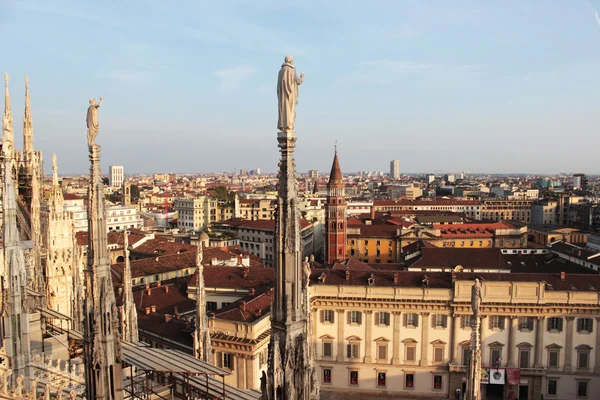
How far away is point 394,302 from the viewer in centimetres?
3030

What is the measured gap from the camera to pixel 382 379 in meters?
30.7

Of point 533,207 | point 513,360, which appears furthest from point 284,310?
point 533,207

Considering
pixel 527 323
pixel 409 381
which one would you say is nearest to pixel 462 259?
pixel 527 323

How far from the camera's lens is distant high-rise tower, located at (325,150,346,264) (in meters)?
56.7

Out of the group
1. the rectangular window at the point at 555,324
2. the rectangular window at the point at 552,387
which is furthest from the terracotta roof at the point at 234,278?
the rectangular window at the point at 552,387

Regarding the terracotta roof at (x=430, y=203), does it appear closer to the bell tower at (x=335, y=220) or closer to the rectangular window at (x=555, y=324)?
the bell tower at (x=335, y=220)

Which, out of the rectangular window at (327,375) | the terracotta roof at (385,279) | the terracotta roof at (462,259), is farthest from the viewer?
the terracotta roof at (462,259)

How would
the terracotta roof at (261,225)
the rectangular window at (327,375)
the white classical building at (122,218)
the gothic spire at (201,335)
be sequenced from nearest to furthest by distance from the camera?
the gothic spire at (201,335)
the rectangular window at (327,375)
the terracotta roof at (261,225)
the white classical building at (122,218)

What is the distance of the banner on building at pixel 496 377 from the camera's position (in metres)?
28.0

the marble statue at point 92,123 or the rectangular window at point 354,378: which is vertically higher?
the marble statue at point 92,123

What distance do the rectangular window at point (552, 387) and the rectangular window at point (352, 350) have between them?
37.8 feet

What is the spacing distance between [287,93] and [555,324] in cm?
2857

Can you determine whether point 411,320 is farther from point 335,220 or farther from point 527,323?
point 335,220

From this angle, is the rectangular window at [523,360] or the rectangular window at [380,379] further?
the rectangular window at [380,379]
